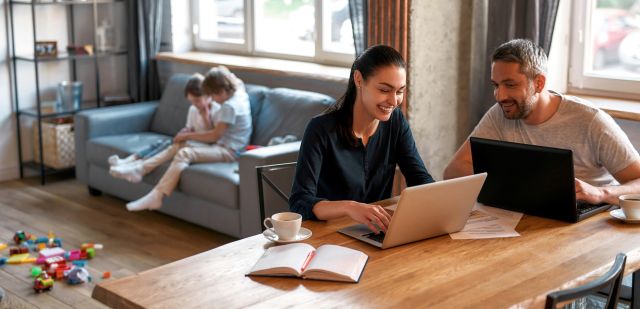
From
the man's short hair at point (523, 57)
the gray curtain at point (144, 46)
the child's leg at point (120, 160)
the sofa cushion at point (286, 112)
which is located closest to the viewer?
the man's short hair at point (523, 57)

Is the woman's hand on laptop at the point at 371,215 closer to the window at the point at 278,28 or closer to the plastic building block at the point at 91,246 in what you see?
the plastic building block at the point at 91,246

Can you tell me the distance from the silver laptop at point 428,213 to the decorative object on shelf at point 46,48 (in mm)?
4108

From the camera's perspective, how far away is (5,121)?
20.2 feet

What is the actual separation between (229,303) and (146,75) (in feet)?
15.2

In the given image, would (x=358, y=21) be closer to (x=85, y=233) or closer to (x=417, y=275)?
(x=85, y=233)

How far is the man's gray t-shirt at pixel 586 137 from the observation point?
2.89 metres

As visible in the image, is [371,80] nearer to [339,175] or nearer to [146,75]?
[339,175]

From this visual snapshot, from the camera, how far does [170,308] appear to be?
6.56 ft

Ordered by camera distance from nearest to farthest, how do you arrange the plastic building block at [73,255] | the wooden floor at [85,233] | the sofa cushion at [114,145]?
1. the wooden floor at [85,233]
2. the plastic building block at [73,255]
3. the sofa cushion at [114,145]

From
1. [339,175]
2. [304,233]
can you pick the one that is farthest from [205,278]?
[339,175]

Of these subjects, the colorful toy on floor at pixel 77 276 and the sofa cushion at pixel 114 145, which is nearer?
the colorful toy on floor at pixel 77 276

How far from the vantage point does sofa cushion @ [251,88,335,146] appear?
16.2ft

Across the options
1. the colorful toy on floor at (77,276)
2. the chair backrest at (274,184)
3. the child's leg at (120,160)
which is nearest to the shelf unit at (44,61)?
the child's leg at (120,160)

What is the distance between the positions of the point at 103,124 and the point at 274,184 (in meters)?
2.81
